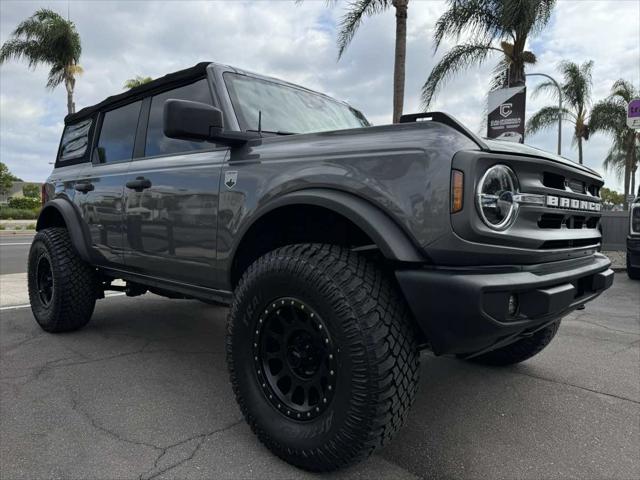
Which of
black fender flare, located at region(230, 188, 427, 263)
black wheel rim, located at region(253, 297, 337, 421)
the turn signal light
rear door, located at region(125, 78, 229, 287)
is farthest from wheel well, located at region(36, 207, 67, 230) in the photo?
the turn signal light

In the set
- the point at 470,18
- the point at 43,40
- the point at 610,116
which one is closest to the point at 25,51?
the point at 43,40

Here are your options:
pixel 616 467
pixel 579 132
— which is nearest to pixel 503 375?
pixel 616 467

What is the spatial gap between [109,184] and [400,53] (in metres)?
8.53

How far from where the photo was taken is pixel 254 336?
2.25 metres

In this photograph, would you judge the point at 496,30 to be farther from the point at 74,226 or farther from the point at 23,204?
the point at 23,204

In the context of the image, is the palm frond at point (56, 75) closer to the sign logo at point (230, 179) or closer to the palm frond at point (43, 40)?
the palm frond at point (43, 40)

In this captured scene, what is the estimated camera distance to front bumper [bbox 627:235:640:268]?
738cm

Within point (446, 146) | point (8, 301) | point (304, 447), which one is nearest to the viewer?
point (446, 146)

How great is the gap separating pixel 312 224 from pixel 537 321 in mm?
1134

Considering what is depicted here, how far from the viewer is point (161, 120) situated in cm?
329

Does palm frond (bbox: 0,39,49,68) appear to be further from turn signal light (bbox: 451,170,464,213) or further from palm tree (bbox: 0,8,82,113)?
turn signal light (bbox: 451,170,464,213)

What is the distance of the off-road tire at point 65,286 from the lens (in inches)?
154

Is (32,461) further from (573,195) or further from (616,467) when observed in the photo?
(573,195)

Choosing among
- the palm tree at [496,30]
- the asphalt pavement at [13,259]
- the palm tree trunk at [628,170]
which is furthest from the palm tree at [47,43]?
the palm tree trunk at [628,170]
